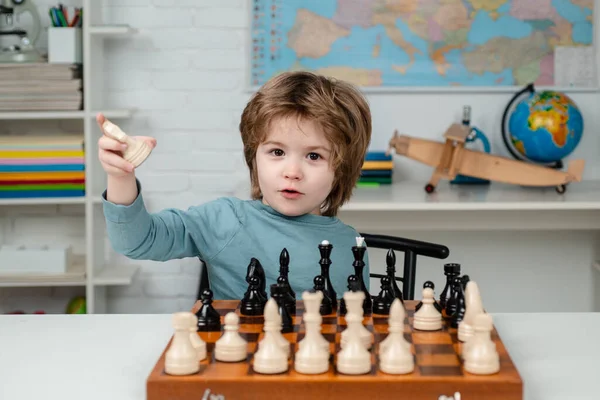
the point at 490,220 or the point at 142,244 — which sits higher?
the point at 142,244

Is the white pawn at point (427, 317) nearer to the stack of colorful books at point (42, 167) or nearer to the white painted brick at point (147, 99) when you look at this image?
the stack of colorful books at point (42, 167)

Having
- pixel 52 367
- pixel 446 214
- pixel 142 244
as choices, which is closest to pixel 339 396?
pixel 52 367

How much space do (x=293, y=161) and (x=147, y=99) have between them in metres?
2.00

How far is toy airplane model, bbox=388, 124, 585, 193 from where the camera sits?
9.41 feet

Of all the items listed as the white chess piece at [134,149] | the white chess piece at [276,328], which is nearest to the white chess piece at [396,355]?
the white chess piece at [276,328]

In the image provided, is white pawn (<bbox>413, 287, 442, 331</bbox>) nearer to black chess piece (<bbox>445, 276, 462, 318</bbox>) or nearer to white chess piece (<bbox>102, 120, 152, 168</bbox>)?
black chess piece (<bbox>445, 276, 462, 318</bbox>)

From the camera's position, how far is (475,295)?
1.09 metres

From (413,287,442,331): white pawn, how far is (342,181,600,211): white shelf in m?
1.44

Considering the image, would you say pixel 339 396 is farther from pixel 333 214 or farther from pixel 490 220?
pixel 490 220

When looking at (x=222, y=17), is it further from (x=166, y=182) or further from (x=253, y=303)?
(x=253, y=303)

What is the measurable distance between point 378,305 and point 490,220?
1707 millimetres

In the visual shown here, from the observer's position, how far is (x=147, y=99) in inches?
128

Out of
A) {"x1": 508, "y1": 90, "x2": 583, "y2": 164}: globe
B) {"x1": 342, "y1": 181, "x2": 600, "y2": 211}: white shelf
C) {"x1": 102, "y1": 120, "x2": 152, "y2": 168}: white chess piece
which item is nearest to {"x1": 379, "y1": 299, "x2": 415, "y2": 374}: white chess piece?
{"x1": 102, "y1": 120, "x2": 152, "y2": 168}: white chess piece

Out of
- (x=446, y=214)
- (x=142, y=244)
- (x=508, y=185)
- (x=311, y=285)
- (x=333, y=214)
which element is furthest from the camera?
(x=508, y=185)
